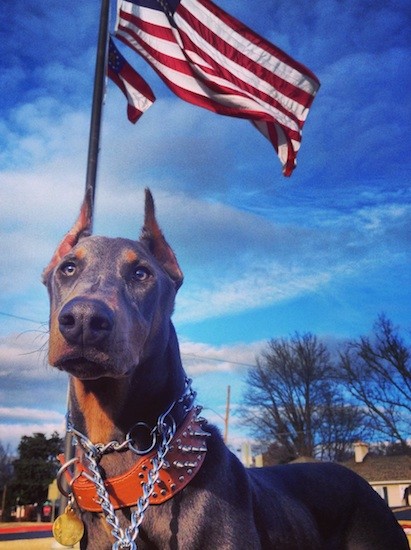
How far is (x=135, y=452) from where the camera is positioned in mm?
2049

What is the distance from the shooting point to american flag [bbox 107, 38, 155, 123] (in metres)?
7.02

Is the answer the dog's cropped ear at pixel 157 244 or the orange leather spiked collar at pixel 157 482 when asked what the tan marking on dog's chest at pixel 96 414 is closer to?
the orange leather spiked collar at pixel 157 482

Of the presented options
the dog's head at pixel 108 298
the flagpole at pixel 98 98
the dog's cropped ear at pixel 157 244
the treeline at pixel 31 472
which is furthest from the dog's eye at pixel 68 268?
the treeline at pixel 31 472

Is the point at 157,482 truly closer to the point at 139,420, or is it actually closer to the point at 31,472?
the point at 139,420

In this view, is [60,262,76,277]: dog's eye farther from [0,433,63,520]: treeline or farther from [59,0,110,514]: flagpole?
[0,433,63,520]: treeline

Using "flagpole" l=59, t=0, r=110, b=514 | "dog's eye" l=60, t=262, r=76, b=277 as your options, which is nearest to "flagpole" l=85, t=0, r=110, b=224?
"flagpole" l=59, t=0, r=110, b=514

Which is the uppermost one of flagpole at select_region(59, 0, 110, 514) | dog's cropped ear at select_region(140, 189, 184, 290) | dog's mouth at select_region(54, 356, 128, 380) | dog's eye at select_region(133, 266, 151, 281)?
flagpole at select_region(59, 0, 110, 514)

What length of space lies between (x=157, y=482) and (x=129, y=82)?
609 centimetres

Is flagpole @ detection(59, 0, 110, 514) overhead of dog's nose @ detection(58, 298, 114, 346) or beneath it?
overhead

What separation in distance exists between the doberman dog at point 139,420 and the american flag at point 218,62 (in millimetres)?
4324

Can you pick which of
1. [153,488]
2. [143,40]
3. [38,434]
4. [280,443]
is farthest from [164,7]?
[38,434]

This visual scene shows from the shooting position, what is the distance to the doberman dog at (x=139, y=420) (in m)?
1.90

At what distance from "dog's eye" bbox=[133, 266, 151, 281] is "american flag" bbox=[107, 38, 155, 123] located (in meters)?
5.13

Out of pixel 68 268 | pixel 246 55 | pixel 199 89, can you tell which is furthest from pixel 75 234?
pixel 246 55
